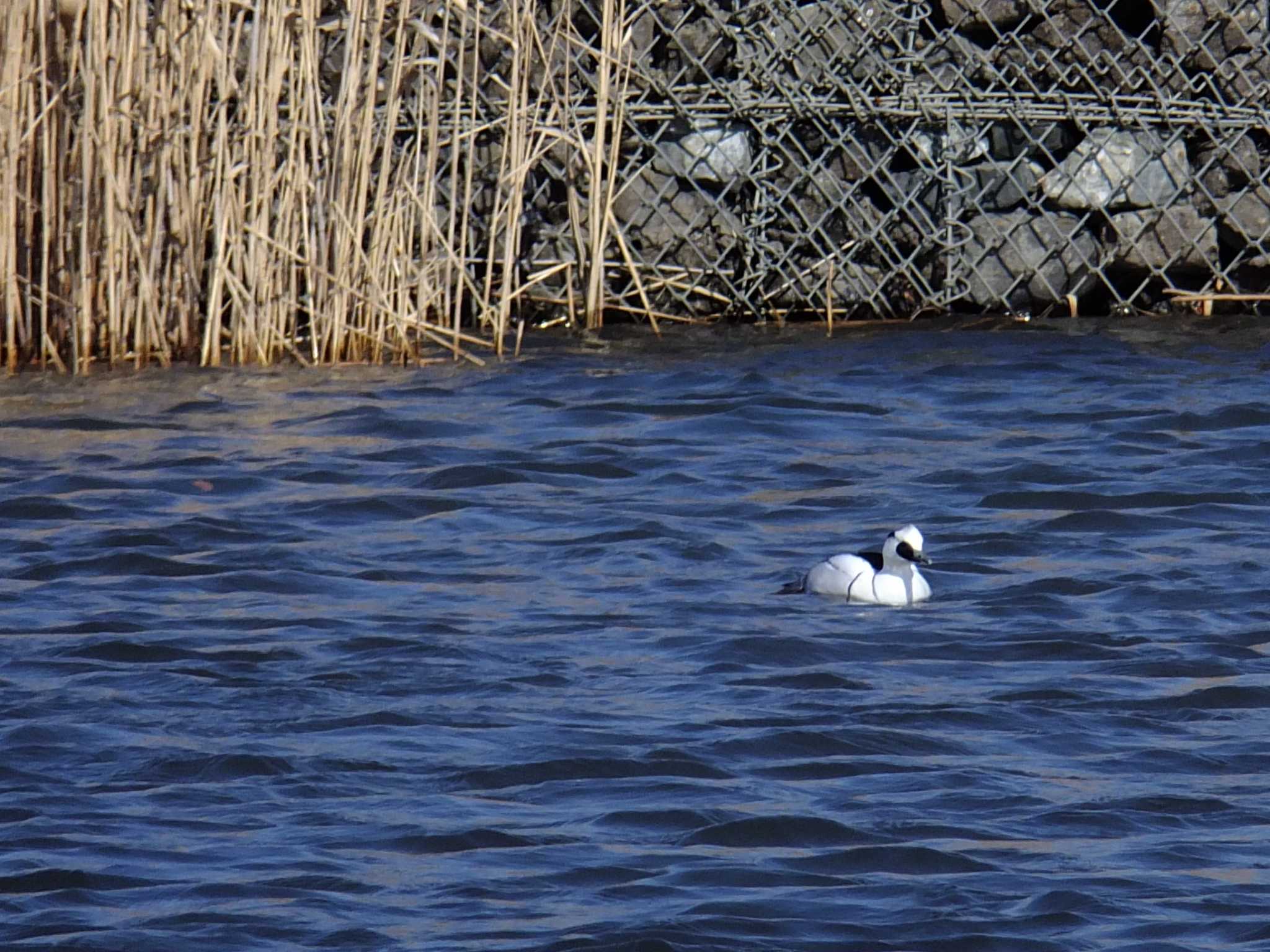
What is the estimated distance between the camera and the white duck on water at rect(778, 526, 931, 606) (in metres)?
5.88

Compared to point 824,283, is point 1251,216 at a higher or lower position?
higher

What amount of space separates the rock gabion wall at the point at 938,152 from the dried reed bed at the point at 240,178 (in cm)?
77

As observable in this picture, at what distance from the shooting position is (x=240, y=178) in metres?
8.30

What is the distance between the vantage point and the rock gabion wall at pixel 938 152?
9.71 metres

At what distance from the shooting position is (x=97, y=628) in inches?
218

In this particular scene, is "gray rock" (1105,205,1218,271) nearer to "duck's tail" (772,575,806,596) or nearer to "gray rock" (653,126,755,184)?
"gray rock" (653,126,755,184)

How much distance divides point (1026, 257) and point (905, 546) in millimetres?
4226

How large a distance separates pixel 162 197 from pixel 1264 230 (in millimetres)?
4872

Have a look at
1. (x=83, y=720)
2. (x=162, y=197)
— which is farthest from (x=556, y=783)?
(x=162, y=197)

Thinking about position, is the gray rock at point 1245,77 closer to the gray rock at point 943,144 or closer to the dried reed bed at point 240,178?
the gray rock at point 943,144

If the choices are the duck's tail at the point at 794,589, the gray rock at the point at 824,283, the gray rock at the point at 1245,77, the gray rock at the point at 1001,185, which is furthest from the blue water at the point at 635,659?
the gray rock at the point at 1245,77

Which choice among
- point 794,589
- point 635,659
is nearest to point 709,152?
point 794,589

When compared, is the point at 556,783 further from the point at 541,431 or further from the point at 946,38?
the point at 946,38

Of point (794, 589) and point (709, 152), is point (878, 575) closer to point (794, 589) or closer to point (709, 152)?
point (794, 589)
